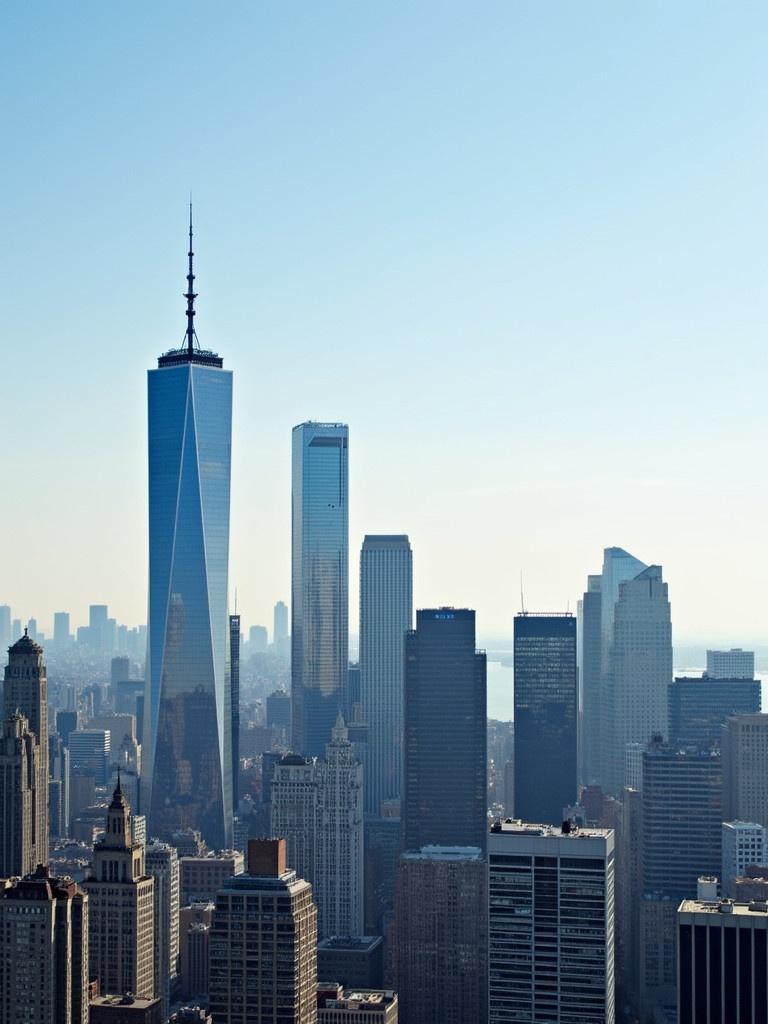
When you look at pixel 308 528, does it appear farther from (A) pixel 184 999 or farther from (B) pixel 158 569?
(A) pixel 184 999

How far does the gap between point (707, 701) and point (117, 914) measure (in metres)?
55.9

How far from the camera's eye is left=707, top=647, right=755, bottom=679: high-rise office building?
4680 inches

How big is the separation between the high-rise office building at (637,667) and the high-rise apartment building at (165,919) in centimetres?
4692

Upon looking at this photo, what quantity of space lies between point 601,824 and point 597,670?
34.3 m

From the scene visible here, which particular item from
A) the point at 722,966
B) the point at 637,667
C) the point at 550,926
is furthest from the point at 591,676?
the point at 722,966

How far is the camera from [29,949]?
41.7 m

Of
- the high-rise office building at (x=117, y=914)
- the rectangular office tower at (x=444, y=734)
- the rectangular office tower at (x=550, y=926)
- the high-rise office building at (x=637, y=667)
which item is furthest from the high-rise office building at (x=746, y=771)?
the rectangular office tower at (x=550, y=926)

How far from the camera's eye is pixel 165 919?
60.2 m

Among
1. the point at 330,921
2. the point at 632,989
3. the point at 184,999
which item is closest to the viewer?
the point at 184,999

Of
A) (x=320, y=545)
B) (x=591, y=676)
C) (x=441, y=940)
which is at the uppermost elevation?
(x=320, y=545)

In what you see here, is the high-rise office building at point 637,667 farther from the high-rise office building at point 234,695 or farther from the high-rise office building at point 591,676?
the high-rise office building at point 234,695

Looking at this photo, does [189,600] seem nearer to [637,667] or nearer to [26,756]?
[26,756]

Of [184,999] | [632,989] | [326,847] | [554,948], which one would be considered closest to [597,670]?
[326,847]

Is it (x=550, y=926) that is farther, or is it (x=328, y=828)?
(x=328, y=828)
